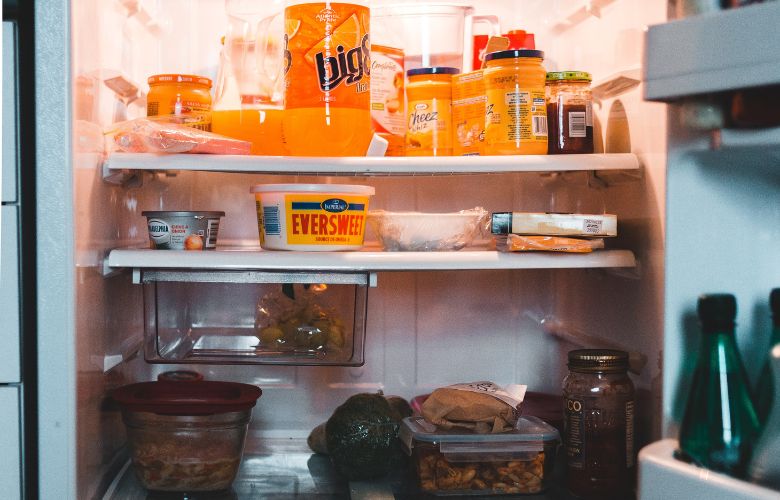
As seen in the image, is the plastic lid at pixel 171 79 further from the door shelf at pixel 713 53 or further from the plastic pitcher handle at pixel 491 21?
the door shelf at pixel 713 53

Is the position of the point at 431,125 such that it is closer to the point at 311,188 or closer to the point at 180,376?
the point at 311,188

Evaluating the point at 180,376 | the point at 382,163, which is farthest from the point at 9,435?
the point at 382,163

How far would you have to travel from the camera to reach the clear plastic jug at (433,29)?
1554mm

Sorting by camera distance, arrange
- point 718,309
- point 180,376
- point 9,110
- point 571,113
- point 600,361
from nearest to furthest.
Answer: point 718,309
point 9,110
point 600,361
point 571,113
point 180,376

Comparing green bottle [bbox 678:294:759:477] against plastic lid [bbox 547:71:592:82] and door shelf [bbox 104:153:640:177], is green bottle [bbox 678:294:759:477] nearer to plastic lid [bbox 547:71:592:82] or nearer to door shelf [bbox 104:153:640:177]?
door shelf [bbox 104:153:640:177]

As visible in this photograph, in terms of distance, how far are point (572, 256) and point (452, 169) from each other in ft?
0.75

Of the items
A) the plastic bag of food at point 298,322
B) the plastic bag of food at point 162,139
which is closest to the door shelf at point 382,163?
the plastic bag of food at point 162,139

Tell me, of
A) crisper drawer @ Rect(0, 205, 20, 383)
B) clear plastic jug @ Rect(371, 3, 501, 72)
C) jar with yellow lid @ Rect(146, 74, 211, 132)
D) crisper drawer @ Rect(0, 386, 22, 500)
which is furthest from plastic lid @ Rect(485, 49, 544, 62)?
crisper drawer @ Rect(0, 386, 22, 500)

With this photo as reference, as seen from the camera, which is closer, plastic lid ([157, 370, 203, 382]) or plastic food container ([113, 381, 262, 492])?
plastic food container ([113, 381, 262, 492])

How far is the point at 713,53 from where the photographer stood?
86 cm

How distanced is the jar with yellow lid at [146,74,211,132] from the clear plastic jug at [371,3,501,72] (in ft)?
1.24

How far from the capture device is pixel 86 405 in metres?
1.23

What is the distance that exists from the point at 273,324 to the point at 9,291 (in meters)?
0.46

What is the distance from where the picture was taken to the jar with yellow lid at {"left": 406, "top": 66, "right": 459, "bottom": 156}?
A: 143 cm
